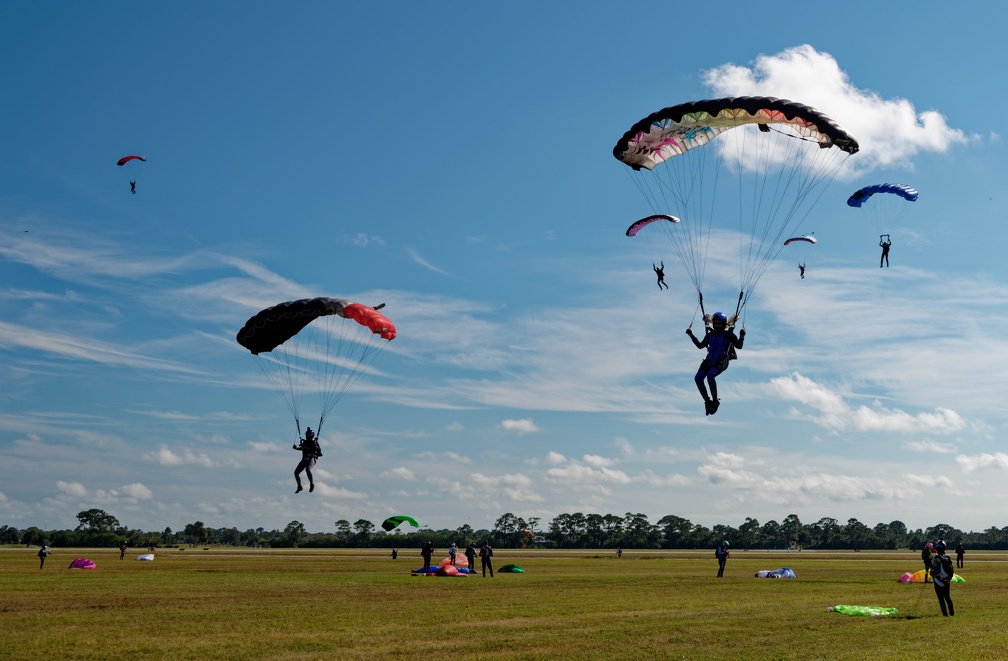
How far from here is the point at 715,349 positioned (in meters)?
21.0

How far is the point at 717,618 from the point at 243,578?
69.7 ft

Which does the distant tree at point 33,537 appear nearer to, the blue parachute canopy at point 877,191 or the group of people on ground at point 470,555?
the group of people on ground at point 470,555

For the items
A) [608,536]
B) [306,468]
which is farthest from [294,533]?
[306,468]

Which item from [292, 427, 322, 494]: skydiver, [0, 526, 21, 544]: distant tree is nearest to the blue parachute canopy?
[292, 427, 322, 494]: skydiver

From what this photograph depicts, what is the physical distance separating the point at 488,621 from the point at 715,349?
849cm

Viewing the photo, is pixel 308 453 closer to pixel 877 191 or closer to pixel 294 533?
pixel 877 191

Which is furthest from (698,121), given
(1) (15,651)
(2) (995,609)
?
(1) (15,651)

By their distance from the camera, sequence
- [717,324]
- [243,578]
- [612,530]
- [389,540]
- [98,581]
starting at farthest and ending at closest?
[612,530] → [389,540] → [243,578] → [98,581] → [717,324]

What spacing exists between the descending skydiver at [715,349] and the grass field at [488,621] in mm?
5225

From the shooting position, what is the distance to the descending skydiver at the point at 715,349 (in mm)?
20859

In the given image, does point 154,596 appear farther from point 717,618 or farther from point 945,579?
point 945,579

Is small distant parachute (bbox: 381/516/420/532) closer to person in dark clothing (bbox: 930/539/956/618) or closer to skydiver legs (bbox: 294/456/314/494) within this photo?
skydiver legs (bbox: 294/456/314/494)

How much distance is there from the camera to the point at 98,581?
30609 millimetres

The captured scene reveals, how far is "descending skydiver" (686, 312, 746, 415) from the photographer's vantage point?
20.9 m
